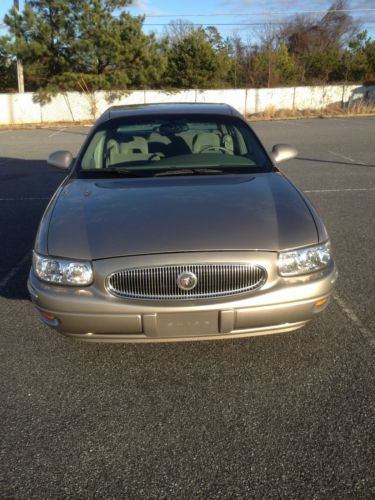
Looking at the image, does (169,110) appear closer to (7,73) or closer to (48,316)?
(48,316)

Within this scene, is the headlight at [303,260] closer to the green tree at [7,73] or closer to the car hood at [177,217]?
the car hood at [177,217]

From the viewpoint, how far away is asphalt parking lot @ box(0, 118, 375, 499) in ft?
6.91

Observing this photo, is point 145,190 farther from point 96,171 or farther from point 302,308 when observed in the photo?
point 302,308

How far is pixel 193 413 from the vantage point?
2.55 meters

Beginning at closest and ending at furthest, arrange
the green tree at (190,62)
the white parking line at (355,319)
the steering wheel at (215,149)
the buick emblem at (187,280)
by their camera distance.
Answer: the buick emblem at (187,280) → the white parking line at (355,319) → the steering wheel at (215,149) → the green tree at (190,62)

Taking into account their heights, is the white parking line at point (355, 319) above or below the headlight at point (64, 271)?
below

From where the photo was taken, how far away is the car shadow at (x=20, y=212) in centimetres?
440

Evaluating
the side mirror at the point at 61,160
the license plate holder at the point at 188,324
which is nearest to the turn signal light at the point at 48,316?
the license plate holder at the point at 188,324

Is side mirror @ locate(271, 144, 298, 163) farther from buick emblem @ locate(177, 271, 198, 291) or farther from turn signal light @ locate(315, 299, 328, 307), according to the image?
buick emblem @ locate(177, 271, 198, 291)

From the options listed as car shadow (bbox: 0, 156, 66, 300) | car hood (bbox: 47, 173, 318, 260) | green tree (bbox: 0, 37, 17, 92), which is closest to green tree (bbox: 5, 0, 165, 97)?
green tree (bbox: 0, 37, 17, 92)

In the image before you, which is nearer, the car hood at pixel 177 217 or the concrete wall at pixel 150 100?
the car hood at pixel 177 217

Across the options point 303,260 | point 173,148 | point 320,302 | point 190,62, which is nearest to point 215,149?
point 173,148

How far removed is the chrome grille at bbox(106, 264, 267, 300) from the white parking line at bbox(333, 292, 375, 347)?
112cm

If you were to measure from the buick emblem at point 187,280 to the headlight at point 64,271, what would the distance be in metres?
0.51
